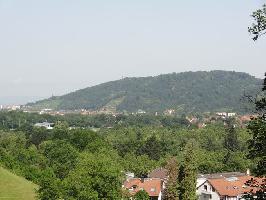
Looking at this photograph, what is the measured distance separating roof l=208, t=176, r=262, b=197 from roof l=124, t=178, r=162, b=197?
762cm

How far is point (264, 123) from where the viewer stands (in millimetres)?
14188

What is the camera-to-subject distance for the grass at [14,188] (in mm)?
55875

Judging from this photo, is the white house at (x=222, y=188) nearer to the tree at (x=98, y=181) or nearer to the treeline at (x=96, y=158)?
the treeline at (x=96, y=158)

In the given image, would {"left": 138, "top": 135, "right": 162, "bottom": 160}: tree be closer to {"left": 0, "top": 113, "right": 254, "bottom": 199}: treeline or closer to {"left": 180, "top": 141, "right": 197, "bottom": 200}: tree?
{"left": 0, "top": 113, "right": 254, "bottom": 199}: treeline

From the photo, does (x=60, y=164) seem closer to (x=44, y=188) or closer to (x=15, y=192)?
(x=15, y=192)

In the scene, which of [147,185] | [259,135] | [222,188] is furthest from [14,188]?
[259,135]

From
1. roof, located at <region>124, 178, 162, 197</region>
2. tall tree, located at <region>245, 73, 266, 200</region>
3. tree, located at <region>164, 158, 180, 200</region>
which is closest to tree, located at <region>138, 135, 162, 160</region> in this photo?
roof, located at <region>124, 178, 162, 197</region>

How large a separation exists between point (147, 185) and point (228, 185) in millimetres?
11264

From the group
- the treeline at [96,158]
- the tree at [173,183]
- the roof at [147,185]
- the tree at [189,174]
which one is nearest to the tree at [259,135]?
the treeline at [96,158]

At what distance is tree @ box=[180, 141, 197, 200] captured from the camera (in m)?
52.9

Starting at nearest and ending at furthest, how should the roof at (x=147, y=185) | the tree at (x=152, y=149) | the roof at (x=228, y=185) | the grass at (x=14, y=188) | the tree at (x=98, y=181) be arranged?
1. the tree at (x=98, y=181)
2. the grass at (x=14, y=188)
3. the roof at (x=228, y=185)
4. the roof at (x=147, y=185)
5. the tree at (x=152, y=149)

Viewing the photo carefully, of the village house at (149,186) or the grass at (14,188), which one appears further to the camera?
the village house at (149,186)

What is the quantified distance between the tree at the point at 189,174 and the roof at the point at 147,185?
18088mm

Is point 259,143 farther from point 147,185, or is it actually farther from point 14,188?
point 147,185
